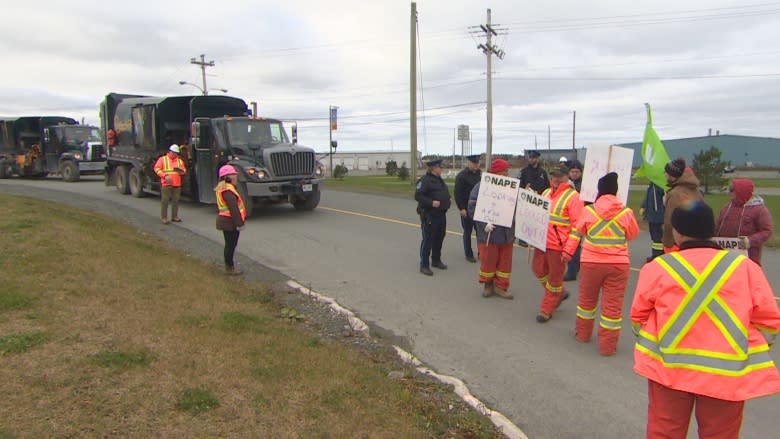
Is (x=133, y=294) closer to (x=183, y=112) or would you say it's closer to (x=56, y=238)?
(x=56, y=238)

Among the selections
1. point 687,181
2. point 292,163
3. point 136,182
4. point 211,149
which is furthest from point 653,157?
point 136,182

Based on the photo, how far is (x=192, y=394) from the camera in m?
3.56

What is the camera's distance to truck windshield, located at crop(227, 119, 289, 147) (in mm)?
13805

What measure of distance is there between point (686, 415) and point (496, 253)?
4.07 m

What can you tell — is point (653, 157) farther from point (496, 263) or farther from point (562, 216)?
point (496, 263)

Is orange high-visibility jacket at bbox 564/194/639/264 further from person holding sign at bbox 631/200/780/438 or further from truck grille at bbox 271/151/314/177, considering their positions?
truck grille at bbox 271/151/314/177

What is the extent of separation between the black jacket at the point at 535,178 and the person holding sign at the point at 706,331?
6529mm

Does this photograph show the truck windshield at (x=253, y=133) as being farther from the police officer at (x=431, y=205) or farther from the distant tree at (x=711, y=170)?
the distant tree at (x=711, y=170)

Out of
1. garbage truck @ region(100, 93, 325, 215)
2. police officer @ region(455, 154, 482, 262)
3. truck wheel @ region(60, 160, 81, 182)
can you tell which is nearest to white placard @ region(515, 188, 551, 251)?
police officer @ region(455, 154, 482, 262)

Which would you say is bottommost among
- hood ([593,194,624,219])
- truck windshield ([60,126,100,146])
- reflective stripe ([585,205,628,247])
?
reflective stripe ([585,205,628,247])

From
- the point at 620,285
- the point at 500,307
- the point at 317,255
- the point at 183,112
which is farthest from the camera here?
the point at 183,112

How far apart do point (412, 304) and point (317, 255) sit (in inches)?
126

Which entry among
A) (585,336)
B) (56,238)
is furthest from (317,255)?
(585,336)

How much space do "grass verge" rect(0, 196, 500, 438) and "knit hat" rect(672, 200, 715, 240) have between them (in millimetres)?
1744
